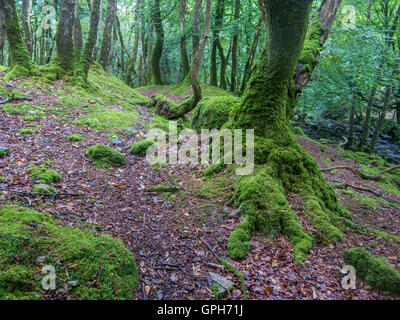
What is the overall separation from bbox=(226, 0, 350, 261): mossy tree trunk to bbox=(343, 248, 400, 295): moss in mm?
560

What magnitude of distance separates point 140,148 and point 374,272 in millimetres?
5506

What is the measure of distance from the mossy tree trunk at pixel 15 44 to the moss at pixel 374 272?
455 inches

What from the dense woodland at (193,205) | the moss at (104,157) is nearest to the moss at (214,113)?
the dense woodland at (193,205)

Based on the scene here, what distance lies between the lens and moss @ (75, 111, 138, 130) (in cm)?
771

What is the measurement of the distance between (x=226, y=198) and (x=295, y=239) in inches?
53.8

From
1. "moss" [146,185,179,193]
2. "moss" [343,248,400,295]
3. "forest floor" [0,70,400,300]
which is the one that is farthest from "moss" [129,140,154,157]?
"moss" [343,248,400,295]

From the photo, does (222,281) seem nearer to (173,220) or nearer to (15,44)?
(173,220)

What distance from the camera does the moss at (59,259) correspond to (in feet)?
7.88

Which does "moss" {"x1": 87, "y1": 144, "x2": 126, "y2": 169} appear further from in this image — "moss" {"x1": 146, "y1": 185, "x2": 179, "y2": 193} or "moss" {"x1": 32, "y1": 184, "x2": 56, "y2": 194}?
"moss" {"x1": 32, "y1": 184, "x2": 56, "y2": 194}

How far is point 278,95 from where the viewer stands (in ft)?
17.3

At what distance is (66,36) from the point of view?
33.2ft

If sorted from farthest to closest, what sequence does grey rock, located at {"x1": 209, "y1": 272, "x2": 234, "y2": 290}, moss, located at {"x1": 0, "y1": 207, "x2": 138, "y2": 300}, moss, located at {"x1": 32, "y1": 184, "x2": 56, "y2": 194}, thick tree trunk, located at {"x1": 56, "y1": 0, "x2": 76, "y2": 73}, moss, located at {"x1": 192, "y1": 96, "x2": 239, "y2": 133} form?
1. thick tree trunk, located at {"x1": 56, "y1": 0, "x2": 76, "y2": 73}
2. moss, located at {"x1": 192, "y1": 96, "x2": 239, "y2": 133}
3. moss, located at {"x1": 32, "y1": 184, "x2": 56, "y2": 194}
4. grey rock, located at {"x1": 209, "y1": 272, "x2": 234, "y2": 290}
5. moss, located at {"x1": 0, "y1": 207, "x2": 138, "y2": 300}

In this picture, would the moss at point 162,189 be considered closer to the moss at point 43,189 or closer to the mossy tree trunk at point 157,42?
the moss at point 43,189
